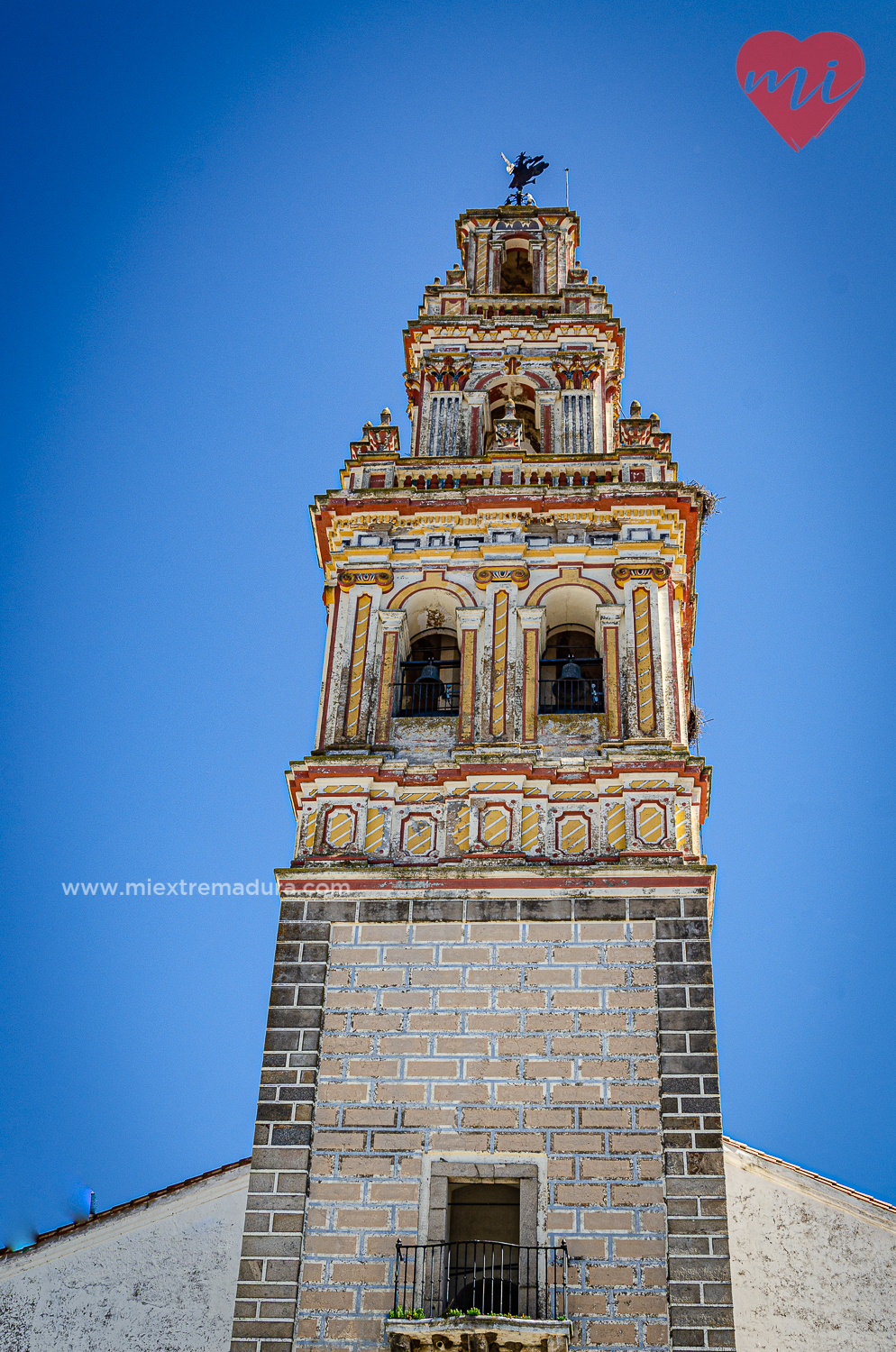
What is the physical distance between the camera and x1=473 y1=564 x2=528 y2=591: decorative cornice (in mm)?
21703

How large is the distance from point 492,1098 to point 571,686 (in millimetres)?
5864

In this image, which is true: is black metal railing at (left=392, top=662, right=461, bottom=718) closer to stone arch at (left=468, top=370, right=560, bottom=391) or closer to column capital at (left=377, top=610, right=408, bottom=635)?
column capital at (left=377, top=610, right=408, bottom=635)

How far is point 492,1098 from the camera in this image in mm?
17094

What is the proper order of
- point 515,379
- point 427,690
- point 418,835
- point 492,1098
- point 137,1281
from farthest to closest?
point 515,379 < point 427,690 < point 418,835 < point 137,1281 < point 492,1098

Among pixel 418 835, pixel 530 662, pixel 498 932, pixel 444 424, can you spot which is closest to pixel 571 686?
pixel 530 662

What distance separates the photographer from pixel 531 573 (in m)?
21.9

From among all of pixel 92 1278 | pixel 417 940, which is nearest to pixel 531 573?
pixel 417 940

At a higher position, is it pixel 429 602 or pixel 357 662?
pixel 429 602

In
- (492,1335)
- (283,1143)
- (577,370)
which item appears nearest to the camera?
(492,1335)

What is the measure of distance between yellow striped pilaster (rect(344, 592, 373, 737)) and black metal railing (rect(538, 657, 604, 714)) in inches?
87.1

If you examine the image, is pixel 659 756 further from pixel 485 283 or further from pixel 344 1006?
pixel 485 283

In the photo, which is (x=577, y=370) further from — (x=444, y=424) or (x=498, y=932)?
(x=498, y=932)

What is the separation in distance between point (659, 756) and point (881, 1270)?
5.93 metres

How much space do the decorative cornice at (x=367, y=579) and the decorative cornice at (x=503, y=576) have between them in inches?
43.6
